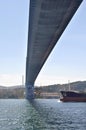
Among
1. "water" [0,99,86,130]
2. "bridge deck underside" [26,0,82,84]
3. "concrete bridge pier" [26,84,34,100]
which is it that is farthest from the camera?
"concrete bridge pier" [26,84,34,100]

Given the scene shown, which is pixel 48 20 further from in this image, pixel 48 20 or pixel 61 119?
pixel 61 119

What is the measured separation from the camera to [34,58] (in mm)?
84312

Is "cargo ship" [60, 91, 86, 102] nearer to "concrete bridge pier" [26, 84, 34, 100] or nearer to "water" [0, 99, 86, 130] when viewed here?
"concrete bridge pier" [26, 84, 34, 100]

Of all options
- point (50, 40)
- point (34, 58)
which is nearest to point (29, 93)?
point (34, 58)

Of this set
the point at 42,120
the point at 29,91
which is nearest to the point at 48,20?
the point at 42,120

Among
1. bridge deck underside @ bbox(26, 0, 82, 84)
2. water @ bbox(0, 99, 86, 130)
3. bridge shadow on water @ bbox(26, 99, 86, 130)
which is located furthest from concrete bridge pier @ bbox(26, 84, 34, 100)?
bridge deck underside @ bbox(26, 0, 82, 84)

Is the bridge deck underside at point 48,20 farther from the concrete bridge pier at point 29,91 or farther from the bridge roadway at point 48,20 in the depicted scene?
the concrete bridge pier at point 29,91

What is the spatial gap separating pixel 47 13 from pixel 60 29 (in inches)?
296

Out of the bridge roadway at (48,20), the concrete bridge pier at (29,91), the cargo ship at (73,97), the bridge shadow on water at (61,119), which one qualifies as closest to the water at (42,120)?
the bridge shadow on water at (61,119)

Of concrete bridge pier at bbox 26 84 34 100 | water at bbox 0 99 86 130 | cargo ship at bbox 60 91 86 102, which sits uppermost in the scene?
concrete bridge pier at bbox 26 84 34 100

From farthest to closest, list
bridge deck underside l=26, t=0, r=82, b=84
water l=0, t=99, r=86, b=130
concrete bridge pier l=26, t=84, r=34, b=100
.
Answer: concrete bridge pier l=26, t=84, r=34, b=100, water l=0, t=99, r=86, b=130, bridge deck underside l=26, t=0, r=82, b=84

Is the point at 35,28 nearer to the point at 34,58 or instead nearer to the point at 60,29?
the point at 60,29

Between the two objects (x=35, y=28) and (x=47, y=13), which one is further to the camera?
(x=35, y=28)

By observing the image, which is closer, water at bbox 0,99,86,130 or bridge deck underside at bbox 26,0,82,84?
bridge deck underside at bbox 26,0,82,84
